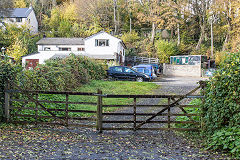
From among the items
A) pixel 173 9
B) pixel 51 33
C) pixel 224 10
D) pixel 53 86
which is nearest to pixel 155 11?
pixel 173 9

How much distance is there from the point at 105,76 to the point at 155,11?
26.5 m

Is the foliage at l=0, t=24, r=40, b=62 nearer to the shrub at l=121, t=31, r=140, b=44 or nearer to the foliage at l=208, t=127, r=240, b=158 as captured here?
the shrub at l=121, t=31, r=140, b=44

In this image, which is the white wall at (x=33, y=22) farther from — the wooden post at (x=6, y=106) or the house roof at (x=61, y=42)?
the wooden post at (x=6, y=106)

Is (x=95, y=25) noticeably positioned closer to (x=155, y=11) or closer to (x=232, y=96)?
(x=155, y=11)

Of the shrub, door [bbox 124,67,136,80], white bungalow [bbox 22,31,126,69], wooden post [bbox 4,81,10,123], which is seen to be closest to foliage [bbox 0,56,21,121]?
wooden post [bbox 4,81,10,123]

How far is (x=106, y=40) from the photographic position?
40.9 meters

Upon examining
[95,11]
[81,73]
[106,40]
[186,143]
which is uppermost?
[95,11]

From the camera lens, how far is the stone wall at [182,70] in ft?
119

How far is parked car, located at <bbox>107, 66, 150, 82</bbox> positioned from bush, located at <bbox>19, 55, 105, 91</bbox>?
3.91ft

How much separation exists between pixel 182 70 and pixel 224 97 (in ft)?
104

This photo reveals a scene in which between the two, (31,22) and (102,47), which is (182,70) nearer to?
(102,47)

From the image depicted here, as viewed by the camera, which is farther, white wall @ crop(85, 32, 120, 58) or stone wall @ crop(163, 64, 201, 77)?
white wall @ crop(85, 32, 120, 58)

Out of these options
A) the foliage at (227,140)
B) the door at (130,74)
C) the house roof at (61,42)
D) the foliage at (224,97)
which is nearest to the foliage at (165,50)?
the house roof at (61,42)

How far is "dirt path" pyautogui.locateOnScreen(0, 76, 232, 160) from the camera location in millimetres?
5965
